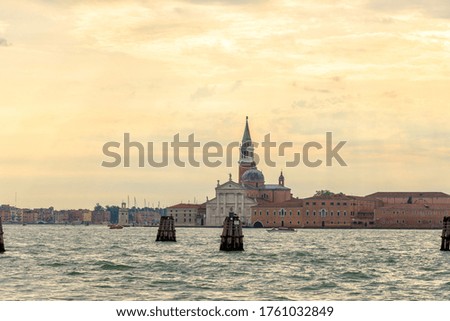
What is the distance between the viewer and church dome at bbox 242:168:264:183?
163 metres

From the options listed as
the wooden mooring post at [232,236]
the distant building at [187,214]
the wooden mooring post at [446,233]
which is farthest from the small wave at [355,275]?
the distant building at [187,214]

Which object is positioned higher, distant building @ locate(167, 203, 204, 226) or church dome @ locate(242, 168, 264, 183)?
church dome @ locate(242, 168, 264, 183)

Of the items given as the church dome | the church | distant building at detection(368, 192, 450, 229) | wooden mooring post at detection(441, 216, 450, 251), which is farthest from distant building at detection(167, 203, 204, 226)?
wooden mooring post at detection(441, 216, 450, 251)

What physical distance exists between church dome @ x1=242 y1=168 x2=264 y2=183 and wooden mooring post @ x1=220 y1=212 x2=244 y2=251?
11386 cm

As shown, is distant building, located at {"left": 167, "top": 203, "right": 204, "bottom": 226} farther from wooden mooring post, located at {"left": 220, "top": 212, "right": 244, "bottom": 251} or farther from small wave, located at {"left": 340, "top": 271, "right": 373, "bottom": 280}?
small wave, located at {"left": 340, "top": 271, "right": 373, "bottom": 280}

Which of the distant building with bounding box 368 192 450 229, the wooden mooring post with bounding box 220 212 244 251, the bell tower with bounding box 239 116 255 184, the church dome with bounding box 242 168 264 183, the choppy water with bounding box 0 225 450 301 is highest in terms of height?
the bell tower with bounding box 239 116 255 184

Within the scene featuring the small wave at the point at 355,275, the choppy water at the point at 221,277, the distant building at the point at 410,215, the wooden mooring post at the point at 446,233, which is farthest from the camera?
the distant building at the point at 410,215

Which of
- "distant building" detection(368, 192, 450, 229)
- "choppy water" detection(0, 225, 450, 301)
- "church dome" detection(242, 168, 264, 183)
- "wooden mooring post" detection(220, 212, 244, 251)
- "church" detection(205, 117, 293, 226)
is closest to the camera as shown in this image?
"choppy water" detection(0, 225, 450, 301)

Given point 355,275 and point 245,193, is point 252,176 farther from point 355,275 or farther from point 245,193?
point 355,275

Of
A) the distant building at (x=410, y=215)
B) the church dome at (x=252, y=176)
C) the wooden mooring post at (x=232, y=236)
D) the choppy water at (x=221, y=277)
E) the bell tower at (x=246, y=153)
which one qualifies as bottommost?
the choppy water at (x=221, y=277)

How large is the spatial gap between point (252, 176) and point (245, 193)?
24.4 feet

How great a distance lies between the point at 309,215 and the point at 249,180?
15549 millimetres

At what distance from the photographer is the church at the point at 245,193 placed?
154750mm

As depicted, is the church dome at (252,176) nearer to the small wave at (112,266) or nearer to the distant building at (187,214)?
the distant building at (187,214)
